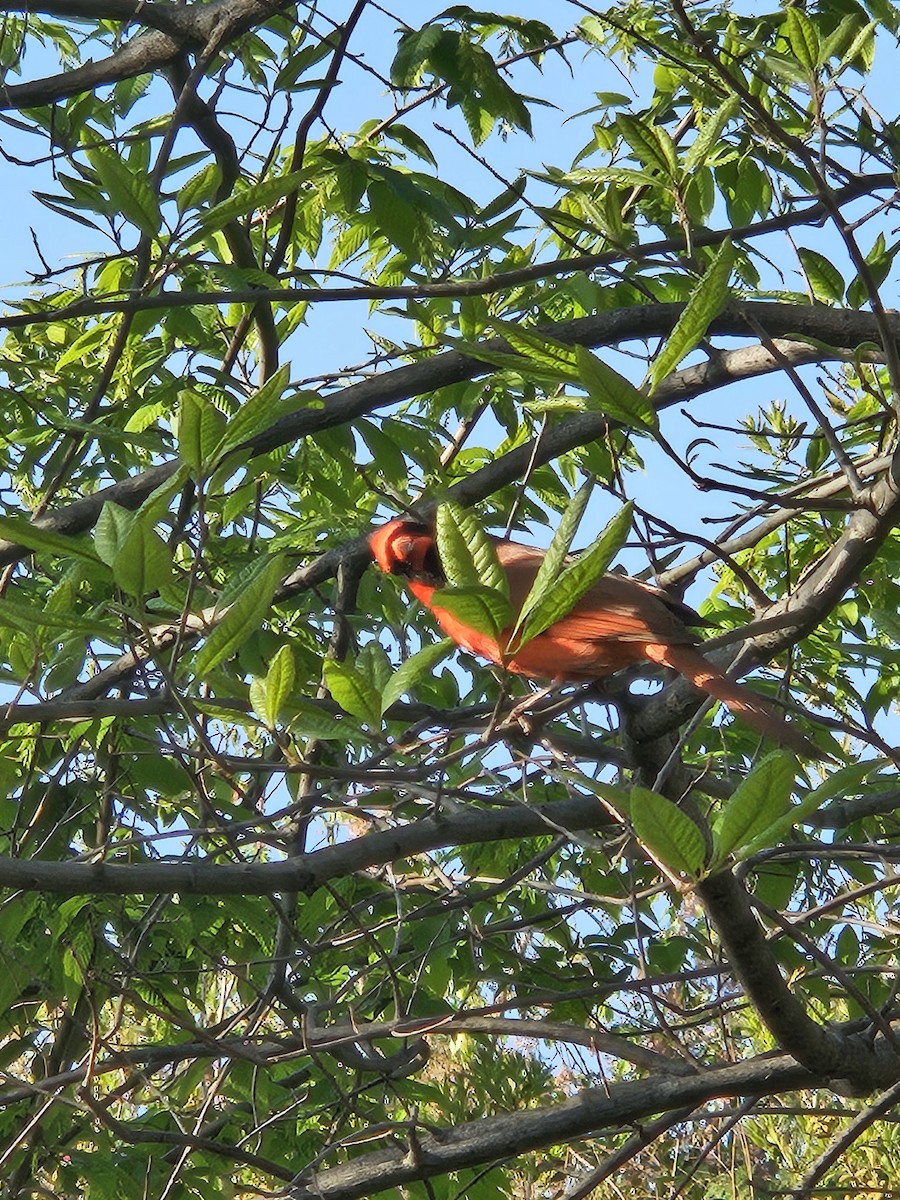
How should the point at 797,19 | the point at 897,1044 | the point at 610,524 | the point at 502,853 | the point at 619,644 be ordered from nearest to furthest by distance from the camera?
the point at 610,524 → the point at 797,19 → the point at 897,1044 → the point at 619,644 → the point at 502,853

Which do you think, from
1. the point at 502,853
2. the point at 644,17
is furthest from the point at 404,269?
the point at 502,853

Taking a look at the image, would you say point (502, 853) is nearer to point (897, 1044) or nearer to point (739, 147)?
point (897, 1044)

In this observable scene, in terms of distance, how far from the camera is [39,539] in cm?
142

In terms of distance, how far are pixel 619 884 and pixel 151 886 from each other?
6.89ft

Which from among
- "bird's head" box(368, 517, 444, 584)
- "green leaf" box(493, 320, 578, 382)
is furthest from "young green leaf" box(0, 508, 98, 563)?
"bird's head" box(368, 517, 444, 584)

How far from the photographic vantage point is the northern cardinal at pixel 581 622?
3.09 metres

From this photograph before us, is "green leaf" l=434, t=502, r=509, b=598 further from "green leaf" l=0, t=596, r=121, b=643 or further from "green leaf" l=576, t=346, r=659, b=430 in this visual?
"green leaf" l=0, t=596, r=121, b=643

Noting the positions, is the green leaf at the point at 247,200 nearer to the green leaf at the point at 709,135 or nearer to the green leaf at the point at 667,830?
the green leaf at the point at 709,135

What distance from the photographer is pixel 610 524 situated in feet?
4.22

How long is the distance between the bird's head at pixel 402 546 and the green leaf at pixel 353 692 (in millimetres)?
1711

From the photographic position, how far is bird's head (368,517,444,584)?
10.9ft

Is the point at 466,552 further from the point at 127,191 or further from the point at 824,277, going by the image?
the point at 824,277

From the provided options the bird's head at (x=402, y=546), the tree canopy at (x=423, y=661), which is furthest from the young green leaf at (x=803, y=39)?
the bird's head at (x=402, y=546)

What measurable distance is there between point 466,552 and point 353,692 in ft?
1.06
